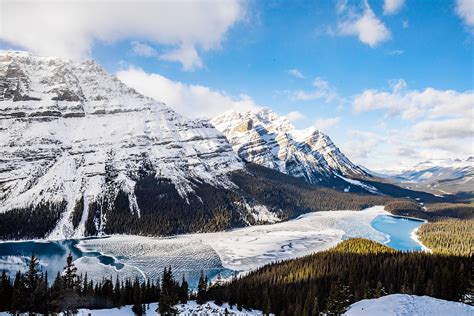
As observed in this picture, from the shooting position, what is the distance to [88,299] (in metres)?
88.6

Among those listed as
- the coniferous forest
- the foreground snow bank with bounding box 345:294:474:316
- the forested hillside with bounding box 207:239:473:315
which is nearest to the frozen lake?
the coniferous forest

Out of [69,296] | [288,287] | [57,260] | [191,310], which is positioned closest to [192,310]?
[191,310]

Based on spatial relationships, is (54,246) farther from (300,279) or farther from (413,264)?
(413,264)

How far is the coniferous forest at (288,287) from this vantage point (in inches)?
2837

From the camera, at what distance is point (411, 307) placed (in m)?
56.3

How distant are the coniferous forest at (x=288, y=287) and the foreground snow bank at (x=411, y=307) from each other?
25.9 feet

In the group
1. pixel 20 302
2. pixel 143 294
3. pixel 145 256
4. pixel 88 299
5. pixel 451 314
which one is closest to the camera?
pixel 451 314

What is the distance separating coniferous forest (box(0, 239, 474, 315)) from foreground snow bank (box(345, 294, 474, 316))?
25.9 ft

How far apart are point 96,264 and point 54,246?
49.7 meters

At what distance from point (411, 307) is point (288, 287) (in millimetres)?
49356

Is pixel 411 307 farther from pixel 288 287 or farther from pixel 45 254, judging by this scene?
pixel 45 254

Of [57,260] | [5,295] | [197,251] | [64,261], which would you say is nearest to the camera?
[5,295]

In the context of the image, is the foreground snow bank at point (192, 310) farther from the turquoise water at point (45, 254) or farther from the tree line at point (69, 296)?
the turquoise water at point (45, 254)

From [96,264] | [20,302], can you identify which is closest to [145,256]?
[96,264]
